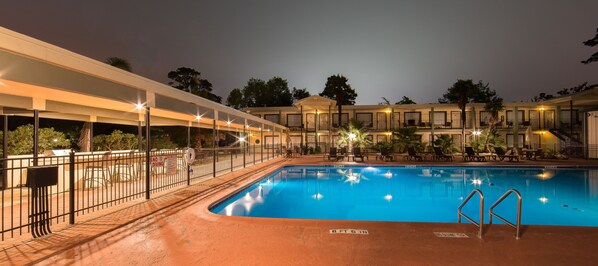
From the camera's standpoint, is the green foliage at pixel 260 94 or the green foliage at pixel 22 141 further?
the green foliage at pixel 260 94

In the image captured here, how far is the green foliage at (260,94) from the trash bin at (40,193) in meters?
46.6

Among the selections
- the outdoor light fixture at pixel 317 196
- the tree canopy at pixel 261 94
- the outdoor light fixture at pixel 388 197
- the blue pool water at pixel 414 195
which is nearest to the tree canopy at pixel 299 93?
the tree canopy at pixel 261 94

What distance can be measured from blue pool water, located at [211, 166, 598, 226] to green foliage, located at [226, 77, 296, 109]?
3604 cm

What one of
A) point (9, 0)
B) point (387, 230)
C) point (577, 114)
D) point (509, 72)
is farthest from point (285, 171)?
point (509, 72)

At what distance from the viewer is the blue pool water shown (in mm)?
8047

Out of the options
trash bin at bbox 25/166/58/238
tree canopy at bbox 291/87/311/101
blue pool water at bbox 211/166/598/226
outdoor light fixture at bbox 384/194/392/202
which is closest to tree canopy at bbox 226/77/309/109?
tree canopy at bbox 291/87/311/101

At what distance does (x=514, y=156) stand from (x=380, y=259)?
19.2 meters

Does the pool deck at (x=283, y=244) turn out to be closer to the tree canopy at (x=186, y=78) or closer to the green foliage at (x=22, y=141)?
the green foliage at (x=22, y=141)

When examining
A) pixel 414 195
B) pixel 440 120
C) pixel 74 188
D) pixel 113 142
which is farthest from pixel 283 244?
pixel 440 120

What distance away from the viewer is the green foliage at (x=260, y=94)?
51.5m

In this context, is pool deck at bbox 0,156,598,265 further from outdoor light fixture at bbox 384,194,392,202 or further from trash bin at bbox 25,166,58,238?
outdoor light fixture at bbox 384,194,392,202

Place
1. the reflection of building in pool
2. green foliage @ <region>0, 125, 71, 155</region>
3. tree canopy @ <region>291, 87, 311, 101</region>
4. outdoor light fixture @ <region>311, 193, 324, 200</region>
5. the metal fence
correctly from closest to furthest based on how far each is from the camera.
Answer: the metal fence → outdoor light fixture @ <region>311, 193, 324, 200</region> → green foliage @ <region>0, 125, 71, 155</region> → the reflection of building in pool → tree canopy @ <region>291, 87, 311, 101</region>

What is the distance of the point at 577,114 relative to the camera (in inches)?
1166

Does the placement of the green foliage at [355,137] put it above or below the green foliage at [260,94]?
below
